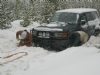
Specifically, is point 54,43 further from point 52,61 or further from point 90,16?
point 90,16

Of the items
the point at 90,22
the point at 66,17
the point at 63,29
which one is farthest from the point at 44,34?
the point at 90,22

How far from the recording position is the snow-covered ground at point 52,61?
462cm

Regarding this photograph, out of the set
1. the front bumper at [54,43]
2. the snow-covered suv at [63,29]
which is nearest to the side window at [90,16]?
the snow-covered suv at [63,29]

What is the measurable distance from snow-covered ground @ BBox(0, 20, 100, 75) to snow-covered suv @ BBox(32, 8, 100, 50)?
526 mm

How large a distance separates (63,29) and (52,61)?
7.26ft

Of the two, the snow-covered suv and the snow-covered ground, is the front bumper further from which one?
the snow-covered ground

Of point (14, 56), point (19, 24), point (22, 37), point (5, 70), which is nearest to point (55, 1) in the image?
point (19, 24)

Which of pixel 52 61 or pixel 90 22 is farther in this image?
pixel 90 22

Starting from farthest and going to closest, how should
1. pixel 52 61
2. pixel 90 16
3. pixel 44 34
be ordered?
pixel 90 16, pixel 44 34, pixel 52 61

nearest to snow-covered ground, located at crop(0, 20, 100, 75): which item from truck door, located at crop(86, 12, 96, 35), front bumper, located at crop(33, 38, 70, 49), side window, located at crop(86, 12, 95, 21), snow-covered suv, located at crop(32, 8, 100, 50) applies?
front bumper, located at crop(33, 38, 70, 49)

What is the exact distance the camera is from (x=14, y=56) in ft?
24.4

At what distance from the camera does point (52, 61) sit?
20.8ft

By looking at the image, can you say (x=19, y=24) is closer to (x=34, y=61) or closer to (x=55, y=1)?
(x=34, y=61)

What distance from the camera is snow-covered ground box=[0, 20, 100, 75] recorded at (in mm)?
4625
